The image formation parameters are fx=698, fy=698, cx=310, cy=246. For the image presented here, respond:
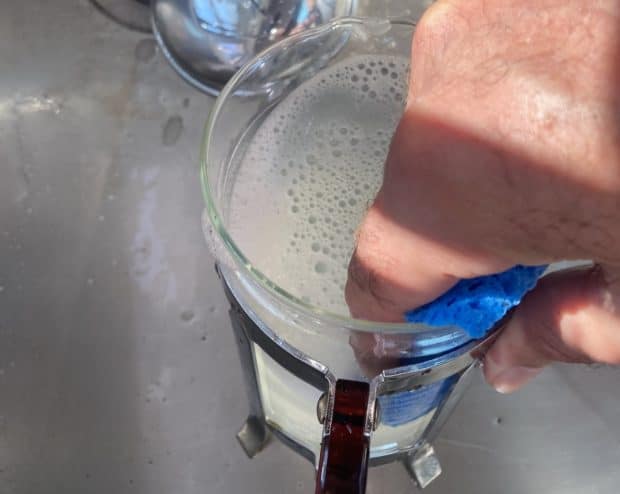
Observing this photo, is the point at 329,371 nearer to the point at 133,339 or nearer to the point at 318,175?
the point at 318,175

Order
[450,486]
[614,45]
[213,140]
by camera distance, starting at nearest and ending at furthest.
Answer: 1. [614,45]
2. [213,140]
3. [450,486]

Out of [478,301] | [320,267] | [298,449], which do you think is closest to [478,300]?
[478,301]

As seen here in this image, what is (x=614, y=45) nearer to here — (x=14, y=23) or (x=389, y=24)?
(x=389, y=24)

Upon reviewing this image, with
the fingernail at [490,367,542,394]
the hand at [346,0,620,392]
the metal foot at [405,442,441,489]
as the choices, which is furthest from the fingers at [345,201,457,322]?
the metal foot at [405,442,441,489]

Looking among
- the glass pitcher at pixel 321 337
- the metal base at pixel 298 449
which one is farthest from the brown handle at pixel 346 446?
the metal base at pixel 298 449

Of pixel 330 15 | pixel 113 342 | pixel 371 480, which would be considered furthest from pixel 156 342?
pixel 330 15

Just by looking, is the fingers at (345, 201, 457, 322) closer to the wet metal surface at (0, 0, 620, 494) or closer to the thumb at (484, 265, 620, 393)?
the thumb at (484, 265, 620, 393)

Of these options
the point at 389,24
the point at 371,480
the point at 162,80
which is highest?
the point at 389,24

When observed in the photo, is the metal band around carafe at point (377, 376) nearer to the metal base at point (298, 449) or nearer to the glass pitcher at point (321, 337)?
the glass pitcher at point (321, 337)
